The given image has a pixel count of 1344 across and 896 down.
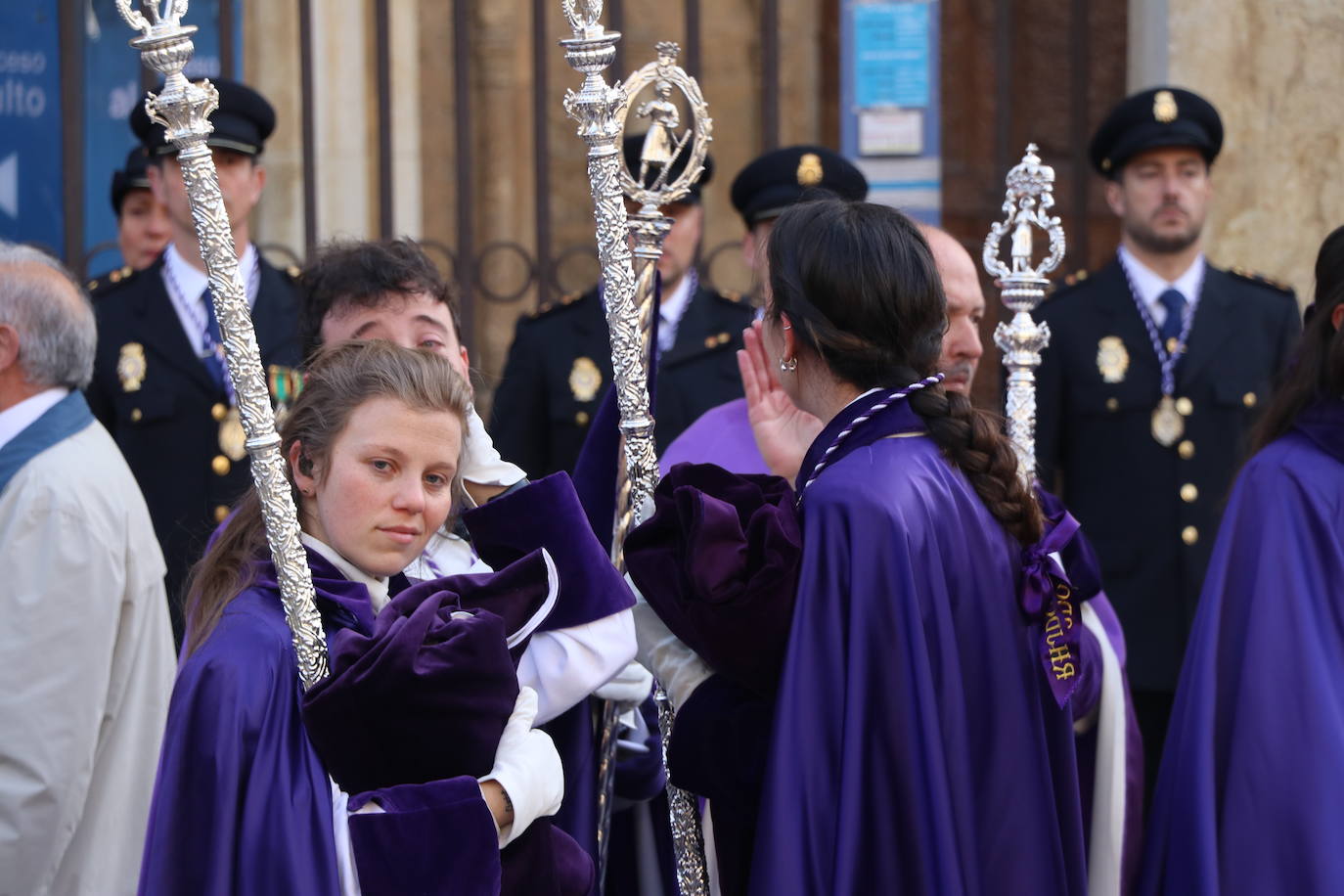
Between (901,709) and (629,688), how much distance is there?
691 mm

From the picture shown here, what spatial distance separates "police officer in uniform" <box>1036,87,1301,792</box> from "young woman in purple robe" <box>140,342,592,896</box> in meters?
2.77

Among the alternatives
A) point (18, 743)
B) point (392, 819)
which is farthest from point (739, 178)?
point (392, 819)

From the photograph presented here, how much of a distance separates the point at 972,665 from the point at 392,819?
2.87 feet

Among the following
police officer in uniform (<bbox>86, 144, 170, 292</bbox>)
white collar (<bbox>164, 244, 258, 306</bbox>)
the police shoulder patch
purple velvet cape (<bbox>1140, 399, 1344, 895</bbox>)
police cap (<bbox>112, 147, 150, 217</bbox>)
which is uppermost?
police cap (<bbox>112, 147, 150, 217</bbox>)

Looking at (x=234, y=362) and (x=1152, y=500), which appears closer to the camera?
(x=234, y=362)

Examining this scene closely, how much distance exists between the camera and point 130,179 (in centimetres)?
555

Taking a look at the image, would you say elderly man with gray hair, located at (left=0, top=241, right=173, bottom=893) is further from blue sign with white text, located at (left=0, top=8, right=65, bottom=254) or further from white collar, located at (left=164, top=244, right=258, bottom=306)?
blue sign with white text, located at (left=0, top=8, right=65, bottom=254)

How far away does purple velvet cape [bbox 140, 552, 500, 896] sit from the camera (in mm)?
2268

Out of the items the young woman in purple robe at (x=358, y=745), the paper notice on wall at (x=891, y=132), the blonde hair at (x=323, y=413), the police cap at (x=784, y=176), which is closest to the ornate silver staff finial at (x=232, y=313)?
the young woman in purple robe at (x=358, y=745)

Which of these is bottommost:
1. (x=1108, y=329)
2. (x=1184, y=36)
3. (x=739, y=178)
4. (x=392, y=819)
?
(x=392, y=819)

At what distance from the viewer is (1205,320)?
5.04m

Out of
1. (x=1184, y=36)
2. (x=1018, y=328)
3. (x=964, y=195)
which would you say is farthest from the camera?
(x=964, y=195)

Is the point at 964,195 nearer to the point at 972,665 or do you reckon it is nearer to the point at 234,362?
the point at 972,665

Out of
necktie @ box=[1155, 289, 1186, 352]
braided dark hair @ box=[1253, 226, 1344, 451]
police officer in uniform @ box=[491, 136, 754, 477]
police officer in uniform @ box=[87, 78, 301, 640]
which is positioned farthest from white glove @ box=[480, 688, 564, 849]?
necktie @ box=[1155, 289, 1186, 352]
